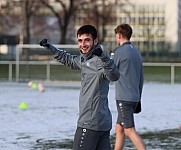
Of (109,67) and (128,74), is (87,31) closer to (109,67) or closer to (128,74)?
(109,67)

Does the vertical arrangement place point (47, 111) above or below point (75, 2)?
below

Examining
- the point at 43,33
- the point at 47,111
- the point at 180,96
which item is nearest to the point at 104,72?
the point at 47,111

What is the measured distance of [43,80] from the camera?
105 feet

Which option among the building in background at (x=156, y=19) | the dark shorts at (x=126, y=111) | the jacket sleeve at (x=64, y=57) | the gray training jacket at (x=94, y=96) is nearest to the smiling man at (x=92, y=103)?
the gray training jacket at (x=94, y=96)

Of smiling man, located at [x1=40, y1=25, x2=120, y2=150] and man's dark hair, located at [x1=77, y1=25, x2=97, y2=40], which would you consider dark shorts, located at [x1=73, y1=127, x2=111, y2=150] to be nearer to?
smiling man, located at [x1=40, y1=25, x2=120, y2=150]

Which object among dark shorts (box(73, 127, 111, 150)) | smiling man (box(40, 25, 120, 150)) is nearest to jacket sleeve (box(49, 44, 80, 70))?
smiling man (box(40, 25, 120, 150))

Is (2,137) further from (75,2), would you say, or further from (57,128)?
(75,2)

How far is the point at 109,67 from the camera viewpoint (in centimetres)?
600

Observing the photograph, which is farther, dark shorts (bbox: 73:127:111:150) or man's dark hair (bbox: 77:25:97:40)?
dark shorts (bbox: 73:127:111:150)

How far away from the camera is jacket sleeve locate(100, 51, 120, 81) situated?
591cm

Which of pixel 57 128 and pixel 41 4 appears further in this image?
pixel 41 4

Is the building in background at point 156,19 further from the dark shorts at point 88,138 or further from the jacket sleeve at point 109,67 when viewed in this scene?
the jacket sleeve at point 109,67

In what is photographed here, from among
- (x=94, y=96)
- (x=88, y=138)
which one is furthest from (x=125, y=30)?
(x=88, y=138)

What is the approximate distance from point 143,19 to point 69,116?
385ft
